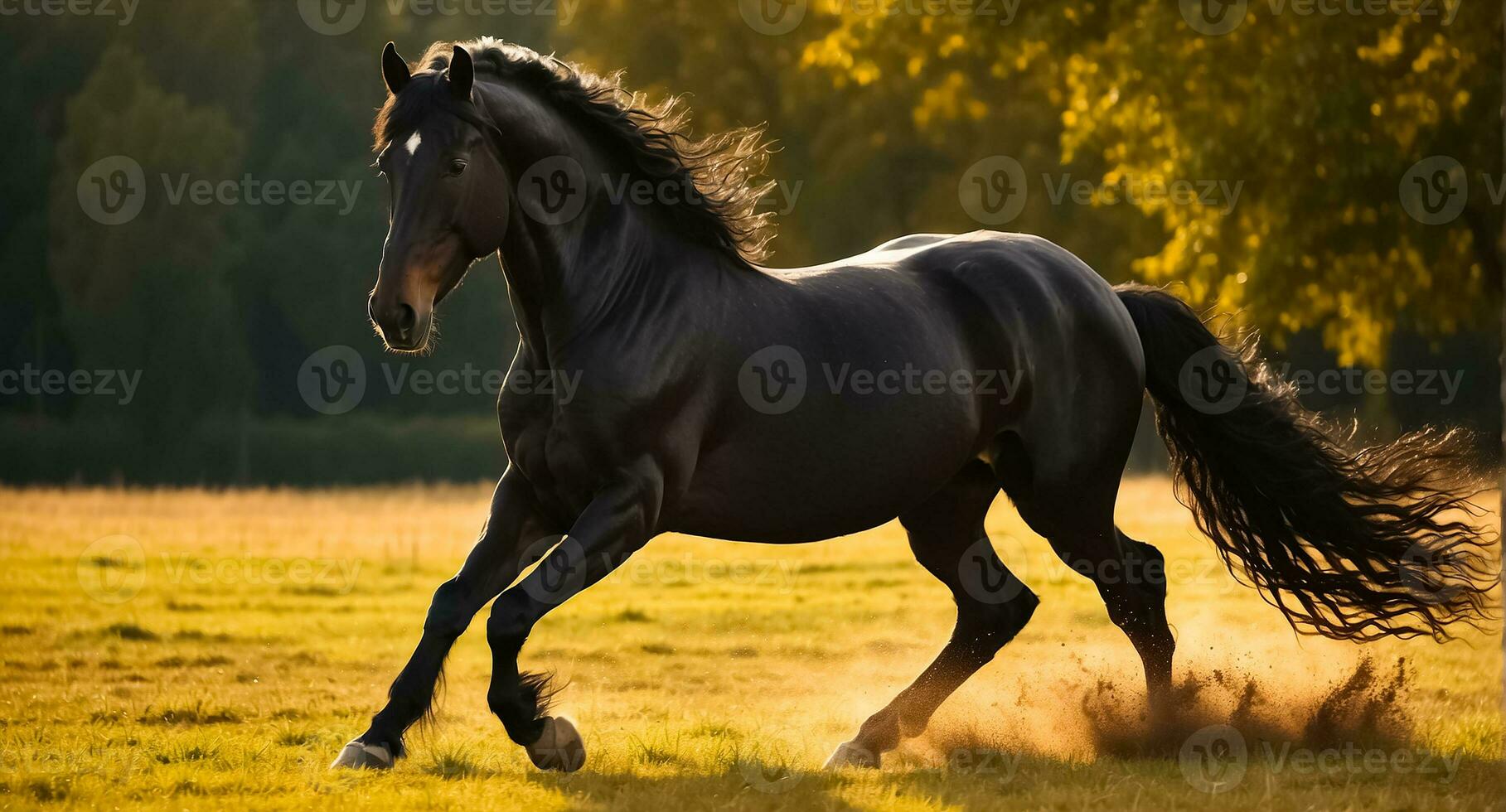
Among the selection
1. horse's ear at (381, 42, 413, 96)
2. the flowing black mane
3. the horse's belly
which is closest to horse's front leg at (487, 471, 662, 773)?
the horse's belly

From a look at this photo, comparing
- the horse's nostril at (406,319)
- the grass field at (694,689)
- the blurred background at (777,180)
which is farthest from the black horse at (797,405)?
the blurred background at (777,180)

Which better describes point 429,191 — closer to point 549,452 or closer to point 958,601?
point 549,452

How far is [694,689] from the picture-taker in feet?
27.2

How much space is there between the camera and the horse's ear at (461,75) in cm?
496

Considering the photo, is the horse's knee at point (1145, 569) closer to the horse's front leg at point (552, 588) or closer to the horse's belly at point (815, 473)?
the horse's belly at point (815, 473)

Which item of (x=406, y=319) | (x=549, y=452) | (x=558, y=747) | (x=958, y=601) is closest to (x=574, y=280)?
(x=549, y=452)

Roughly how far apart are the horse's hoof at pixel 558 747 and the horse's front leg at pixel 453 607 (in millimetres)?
406

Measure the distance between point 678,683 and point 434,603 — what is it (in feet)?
10.7

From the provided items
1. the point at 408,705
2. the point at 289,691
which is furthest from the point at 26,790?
the point at 289,691

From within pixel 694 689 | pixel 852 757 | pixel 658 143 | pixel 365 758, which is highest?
pixel 658 143

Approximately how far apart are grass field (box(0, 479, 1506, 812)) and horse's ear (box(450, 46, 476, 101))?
85.8 inches

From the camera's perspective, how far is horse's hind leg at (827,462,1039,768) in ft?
19.7

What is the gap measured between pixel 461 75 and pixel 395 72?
0.86ft

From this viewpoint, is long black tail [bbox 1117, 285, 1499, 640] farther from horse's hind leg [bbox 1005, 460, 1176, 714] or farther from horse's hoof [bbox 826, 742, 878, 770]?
horse's hoof [bbox 826, 742, 878, 770]
